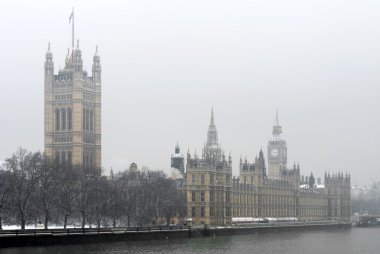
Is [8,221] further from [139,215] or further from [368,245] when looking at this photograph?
[368,245]

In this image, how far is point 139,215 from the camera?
140 metres

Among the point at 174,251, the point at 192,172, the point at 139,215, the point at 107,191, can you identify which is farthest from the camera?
the point at 192,172

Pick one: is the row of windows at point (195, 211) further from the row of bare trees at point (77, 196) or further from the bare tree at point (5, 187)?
the bare tree at point (5, 187)

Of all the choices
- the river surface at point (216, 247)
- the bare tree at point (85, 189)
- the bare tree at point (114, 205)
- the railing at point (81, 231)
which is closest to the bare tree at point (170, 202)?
the railing at point (81, 231)

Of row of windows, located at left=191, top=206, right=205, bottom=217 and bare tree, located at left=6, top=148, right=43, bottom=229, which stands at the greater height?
bare tree, located at left=6, top=148, right=43, bottom=229

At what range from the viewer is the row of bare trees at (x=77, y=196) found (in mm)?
113812

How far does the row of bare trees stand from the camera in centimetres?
11381

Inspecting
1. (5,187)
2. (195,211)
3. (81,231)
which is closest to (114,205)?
(5,187)

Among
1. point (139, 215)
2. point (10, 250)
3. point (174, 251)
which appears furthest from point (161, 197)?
point (10, 250)

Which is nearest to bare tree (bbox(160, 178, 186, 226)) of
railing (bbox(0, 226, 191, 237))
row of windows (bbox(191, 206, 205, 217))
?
railing (bbox(0, 226, 191, 237))

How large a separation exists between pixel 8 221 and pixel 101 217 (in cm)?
1628

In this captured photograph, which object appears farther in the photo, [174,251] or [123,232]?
[123,232]

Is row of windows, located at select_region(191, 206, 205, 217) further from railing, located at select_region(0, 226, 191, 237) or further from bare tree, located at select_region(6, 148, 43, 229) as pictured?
bare tree, located at select_region(6, 148, 43, 229)

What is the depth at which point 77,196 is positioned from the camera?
416 feet
